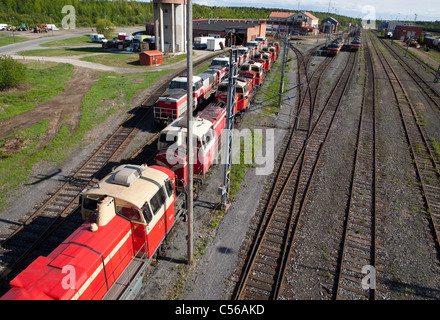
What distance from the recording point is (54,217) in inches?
527

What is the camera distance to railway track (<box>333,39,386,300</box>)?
10.5 meters


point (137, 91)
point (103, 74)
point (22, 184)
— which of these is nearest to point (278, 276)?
point (22, 184)

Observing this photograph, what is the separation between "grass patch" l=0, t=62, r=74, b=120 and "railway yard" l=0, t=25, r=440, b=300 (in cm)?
999

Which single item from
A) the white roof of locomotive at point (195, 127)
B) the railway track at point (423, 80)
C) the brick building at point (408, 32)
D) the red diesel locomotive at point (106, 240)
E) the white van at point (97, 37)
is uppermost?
the brick building at point (408, 32)

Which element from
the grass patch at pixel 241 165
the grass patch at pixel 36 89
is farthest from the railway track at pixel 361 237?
the grass patch at pixel 36 89

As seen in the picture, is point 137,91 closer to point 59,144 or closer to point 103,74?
point 103,74

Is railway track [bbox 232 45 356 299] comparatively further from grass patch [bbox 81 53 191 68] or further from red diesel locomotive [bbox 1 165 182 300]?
grass patch [bbox 81 53 191 68]

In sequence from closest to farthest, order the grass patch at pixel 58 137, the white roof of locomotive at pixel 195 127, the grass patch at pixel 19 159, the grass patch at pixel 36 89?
the white roof of locomotive at pixel 195 127 → the grass patch at pixel 19 159 → the grass patch at pixel 58 137 → the grass patch at pixel 36 89

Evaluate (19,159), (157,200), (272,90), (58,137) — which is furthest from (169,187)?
(272,90)

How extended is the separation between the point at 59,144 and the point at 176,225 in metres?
12.4

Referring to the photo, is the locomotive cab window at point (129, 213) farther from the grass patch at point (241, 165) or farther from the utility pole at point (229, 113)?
the grass patch at point (241, 165)

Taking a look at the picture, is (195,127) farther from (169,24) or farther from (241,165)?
(169,24)

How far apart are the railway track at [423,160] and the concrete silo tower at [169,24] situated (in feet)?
121

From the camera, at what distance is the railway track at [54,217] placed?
11.1 metres
